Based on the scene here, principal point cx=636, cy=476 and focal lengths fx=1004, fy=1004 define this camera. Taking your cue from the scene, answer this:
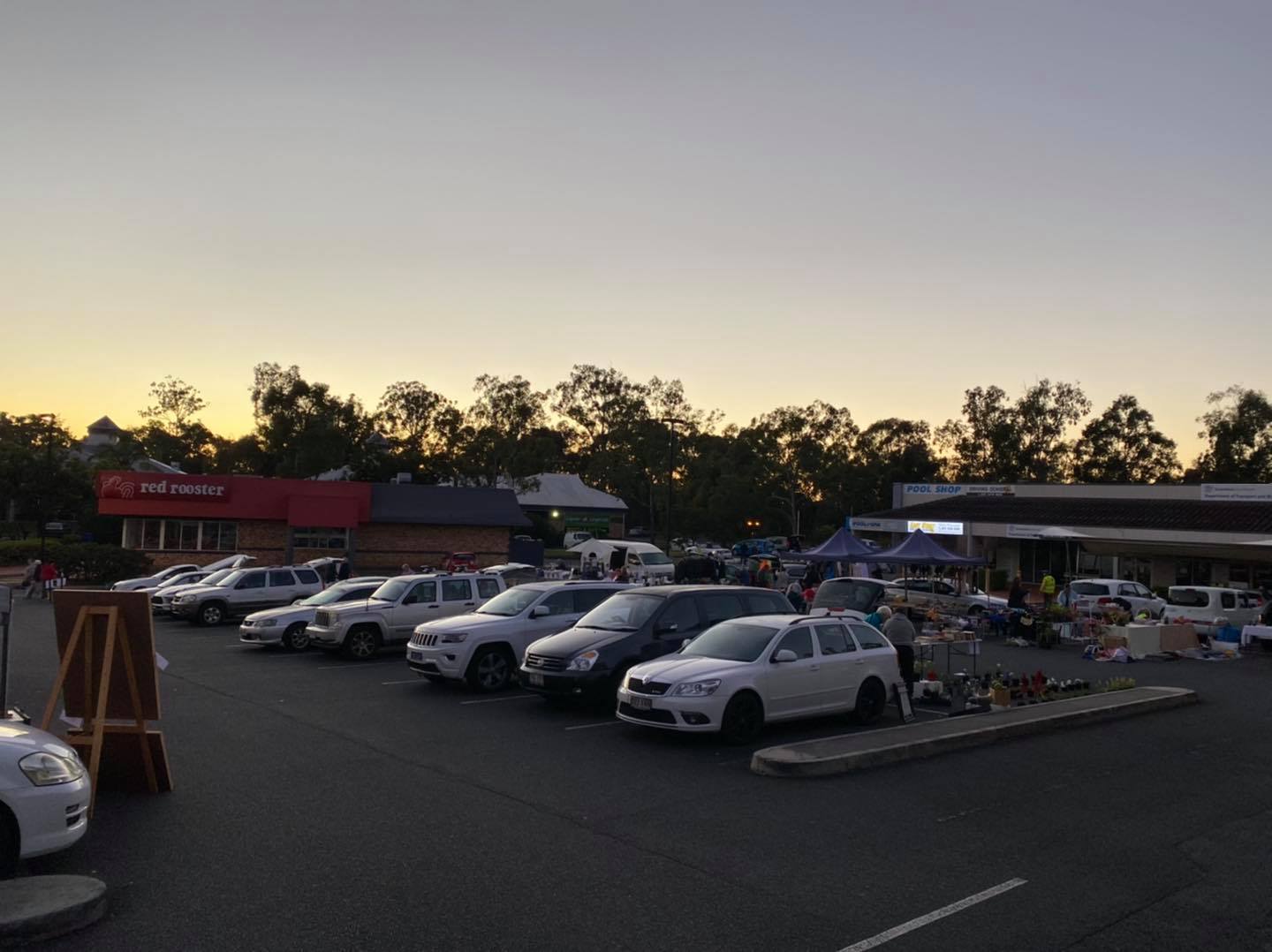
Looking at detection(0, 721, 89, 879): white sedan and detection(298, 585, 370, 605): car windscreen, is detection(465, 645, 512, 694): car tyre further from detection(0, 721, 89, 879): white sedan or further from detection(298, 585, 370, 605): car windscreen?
detection(0, 721, 89, 879): white sedan

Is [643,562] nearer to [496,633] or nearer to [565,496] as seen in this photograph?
[496,633]

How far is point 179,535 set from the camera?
131 feet

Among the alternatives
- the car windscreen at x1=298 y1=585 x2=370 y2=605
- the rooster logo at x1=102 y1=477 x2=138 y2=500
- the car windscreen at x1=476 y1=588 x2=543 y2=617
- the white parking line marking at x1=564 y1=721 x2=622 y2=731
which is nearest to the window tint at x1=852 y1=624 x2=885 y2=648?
the white parking line marking at x1=564 y1=721 x2=622 y2=731

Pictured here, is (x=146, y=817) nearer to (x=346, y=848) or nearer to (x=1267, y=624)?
(x=346, y=848)

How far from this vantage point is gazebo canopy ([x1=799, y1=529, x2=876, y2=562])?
1190 inches

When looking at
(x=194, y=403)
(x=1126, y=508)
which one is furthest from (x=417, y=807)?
(x=194, y=403)

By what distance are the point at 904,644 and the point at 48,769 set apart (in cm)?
1158

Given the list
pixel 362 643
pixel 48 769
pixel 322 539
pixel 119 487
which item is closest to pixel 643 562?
pixel 322 539

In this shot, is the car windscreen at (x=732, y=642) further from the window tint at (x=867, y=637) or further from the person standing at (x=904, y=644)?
the person standing at (x=904, y=644)

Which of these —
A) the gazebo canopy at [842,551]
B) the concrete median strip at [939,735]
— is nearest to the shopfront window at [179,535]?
the gazebo canopy at [842,551]

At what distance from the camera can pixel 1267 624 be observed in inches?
1042

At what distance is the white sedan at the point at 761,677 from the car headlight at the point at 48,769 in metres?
6.36

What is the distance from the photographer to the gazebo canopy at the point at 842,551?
30.2 metres

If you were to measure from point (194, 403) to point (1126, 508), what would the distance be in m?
78.4
